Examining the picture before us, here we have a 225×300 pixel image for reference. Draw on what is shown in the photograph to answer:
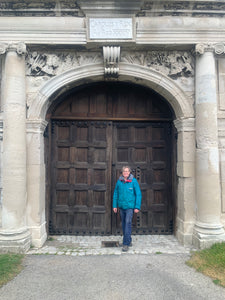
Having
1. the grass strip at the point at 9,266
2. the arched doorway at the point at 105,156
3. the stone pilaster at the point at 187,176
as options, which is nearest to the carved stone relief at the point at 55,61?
the arched doorway at the point at 105,156

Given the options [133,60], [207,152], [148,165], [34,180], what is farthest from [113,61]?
[34,180]

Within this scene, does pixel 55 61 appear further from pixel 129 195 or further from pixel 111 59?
pixel 129 195

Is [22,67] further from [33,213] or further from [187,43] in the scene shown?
[187,43]

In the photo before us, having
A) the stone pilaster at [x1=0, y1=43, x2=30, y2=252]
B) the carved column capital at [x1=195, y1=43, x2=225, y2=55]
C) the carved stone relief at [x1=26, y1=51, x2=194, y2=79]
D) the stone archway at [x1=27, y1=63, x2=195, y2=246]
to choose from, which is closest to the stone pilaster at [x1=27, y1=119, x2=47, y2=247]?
the stone archway at [x1=27, y1=63, x2=195, y2=246]

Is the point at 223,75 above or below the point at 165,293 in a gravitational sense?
above

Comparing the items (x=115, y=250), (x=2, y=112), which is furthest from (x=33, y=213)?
(x=2, y=112)

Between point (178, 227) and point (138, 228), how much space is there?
830mm

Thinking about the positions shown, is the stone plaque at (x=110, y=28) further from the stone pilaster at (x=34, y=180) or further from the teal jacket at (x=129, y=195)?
the teal jacket at (x=129, y=195)

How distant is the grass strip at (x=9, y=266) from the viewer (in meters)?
3.06

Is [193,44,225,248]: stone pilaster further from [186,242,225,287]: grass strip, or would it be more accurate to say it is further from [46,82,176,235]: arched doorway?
[46,82,176,235]: arched doorway

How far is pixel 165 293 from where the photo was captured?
9.00 ft

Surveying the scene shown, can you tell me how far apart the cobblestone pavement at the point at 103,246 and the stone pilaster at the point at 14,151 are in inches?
21.2

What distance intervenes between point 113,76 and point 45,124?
5.26 feet

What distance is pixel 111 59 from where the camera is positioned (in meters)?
4.20
